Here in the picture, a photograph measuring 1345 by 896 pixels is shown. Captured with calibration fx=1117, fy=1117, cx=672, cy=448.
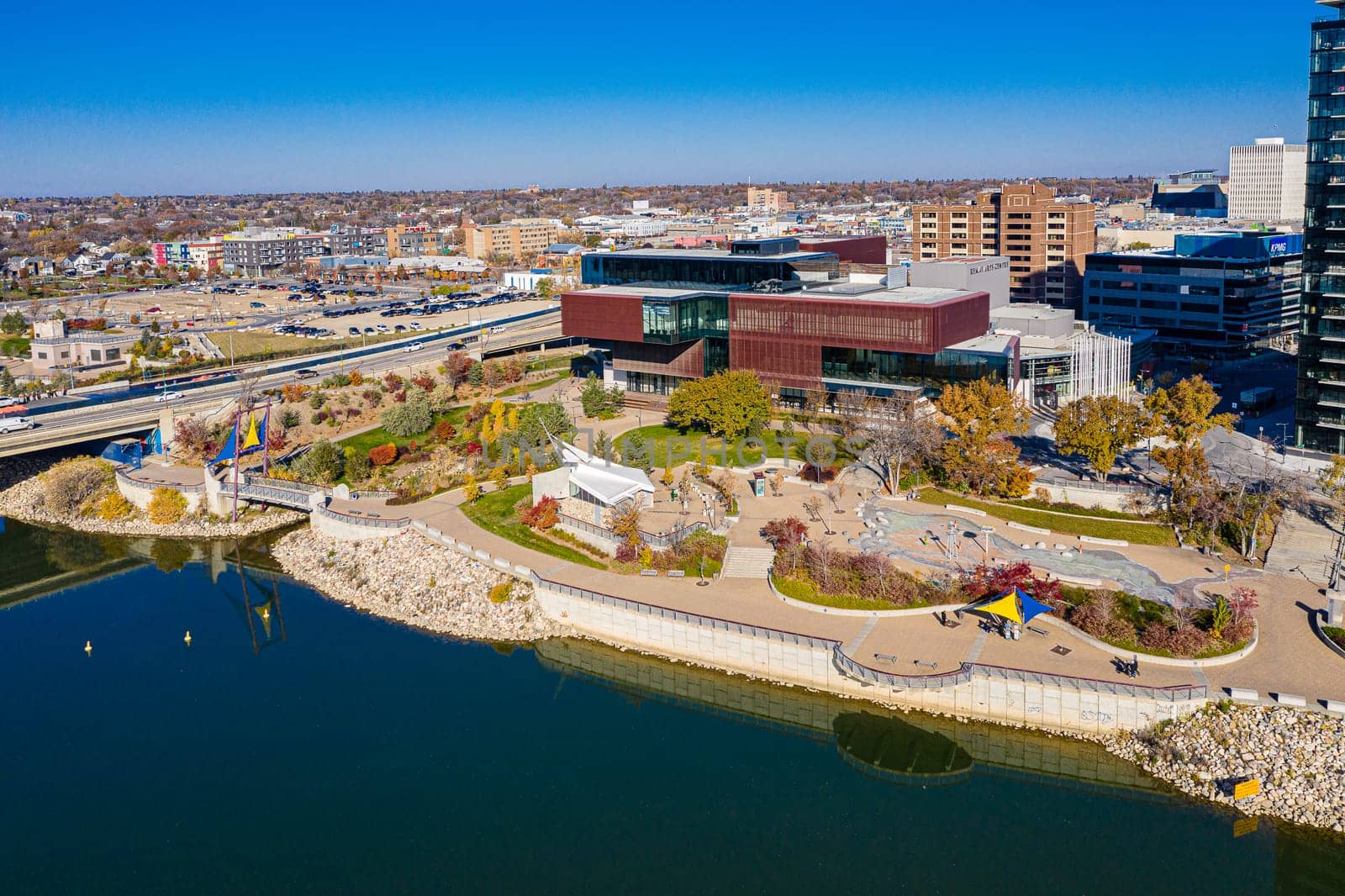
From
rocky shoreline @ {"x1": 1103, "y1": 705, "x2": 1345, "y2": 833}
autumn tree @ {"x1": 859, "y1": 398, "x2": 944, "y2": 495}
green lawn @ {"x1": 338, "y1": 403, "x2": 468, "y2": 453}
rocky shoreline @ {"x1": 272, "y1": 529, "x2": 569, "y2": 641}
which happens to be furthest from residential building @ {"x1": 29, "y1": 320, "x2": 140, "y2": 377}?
rocky shoreline @ {"x1": 1103, "y1": 705, "x2": 1345, "y2": 833}

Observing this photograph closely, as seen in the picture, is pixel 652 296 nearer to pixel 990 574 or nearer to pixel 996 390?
pixel 996 390

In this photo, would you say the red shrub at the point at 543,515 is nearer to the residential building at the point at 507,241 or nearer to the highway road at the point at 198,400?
the highway road at the point at 198,400

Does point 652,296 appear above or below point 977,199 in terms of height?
below

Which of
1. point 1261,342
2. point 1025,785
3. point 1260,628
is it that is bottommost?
point 1025,785

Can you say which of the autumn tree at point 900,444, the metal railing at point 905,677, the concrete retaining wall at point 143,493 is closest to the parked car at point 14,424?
the concrete retaining wall at point 143,493

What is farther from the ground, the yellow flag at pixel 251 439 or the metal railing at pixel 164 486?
the yellow flag at pixel 251 439

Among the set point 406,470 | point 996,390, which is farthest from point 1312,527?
point 406,470
